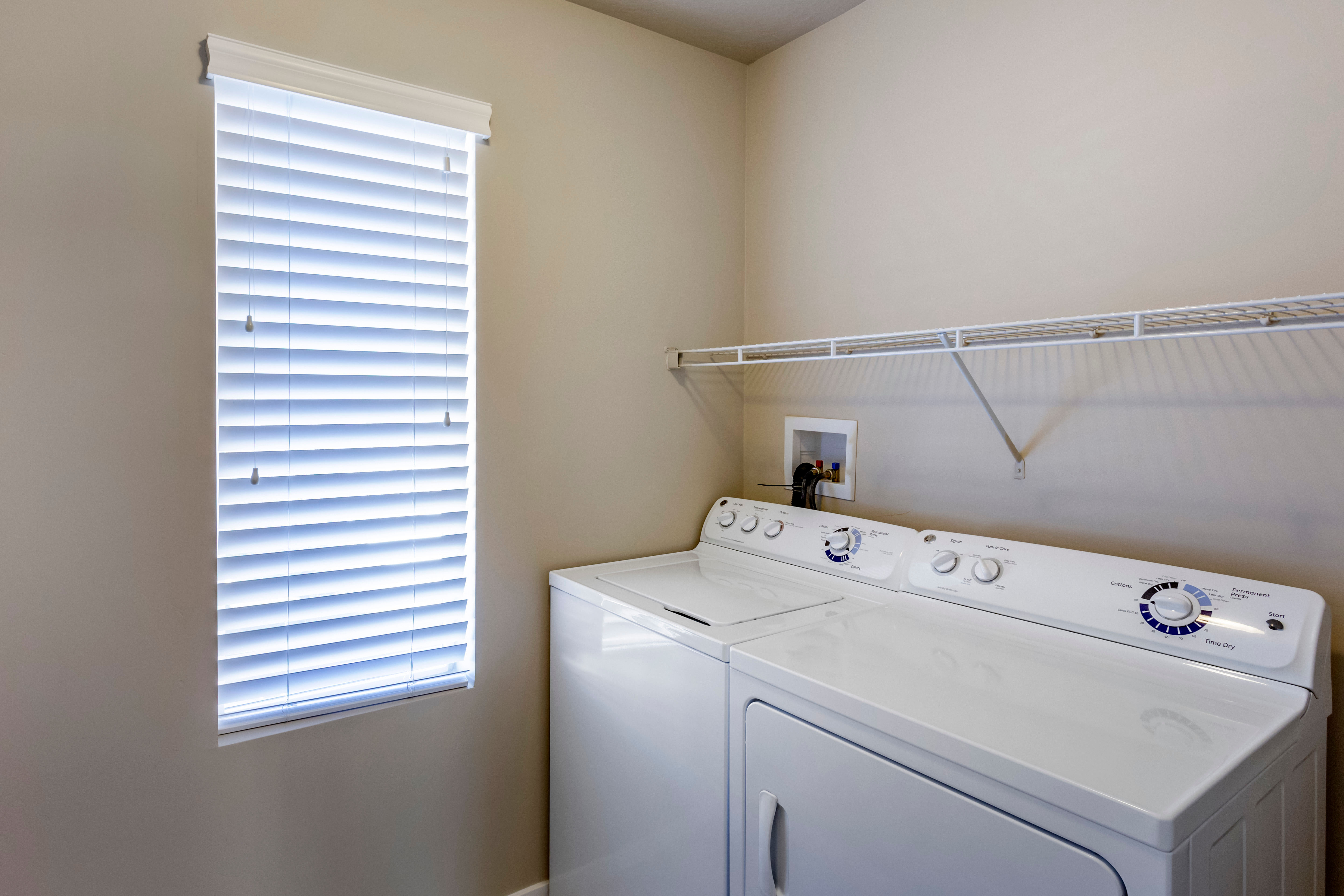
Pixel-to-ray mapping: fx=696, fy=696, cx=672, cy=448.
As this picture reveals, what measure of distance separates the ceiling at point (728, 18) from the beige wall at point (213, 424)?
58 millimetres

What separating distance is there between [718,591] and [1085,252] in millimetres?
1059

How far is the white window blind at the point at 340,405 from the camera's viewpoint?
143 centimetres

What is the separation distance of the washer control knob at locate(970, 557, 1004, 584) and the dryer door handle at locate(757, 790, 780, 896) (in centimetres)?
59

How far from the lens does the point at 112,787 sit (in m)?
1.32

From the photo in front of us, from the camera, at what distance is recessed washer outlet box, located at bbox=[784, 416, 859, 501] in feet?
6.20

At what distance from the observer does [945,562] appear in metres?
1.45

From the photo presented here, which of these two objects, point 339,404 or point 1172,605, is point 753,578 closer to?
point 1172,605

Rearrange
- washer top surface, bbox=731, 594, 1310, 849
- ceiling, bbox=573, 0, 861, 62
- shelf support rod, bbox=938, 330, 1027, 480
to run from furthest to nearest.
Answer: ceiling, bbox=573, 0, 861, 62, shelf support rod, bbox=938, 330, 1027, 480, washer top surface, bbox=731, 594, 1310, 849

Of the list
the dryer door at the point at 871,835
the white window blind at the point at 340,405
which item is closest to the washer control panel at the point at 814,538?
the dryer door at the point at 871,835

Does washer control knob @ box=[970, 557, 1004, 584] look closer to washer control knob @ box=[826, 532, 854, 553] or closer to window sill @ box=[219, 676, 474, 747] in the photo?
washer control knob @ box=[826, 532, 854, 553]

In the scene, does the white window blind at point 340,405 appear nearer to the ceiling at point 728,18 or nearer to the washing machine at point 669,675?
the washing machine at point 669,675

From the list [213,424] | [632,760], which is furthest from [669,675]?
[213,424]

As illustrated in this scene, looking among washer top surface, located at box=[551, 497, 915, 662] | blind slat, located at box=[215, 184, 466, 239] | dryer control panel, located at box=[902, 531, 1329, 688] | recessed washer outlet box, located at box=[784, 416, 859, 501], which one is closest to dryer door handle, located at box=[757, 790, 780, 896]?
washer top surface, located at box=[551, 497, 915, 662]

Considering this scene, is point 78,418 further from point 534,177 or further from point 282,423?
point 534,177
